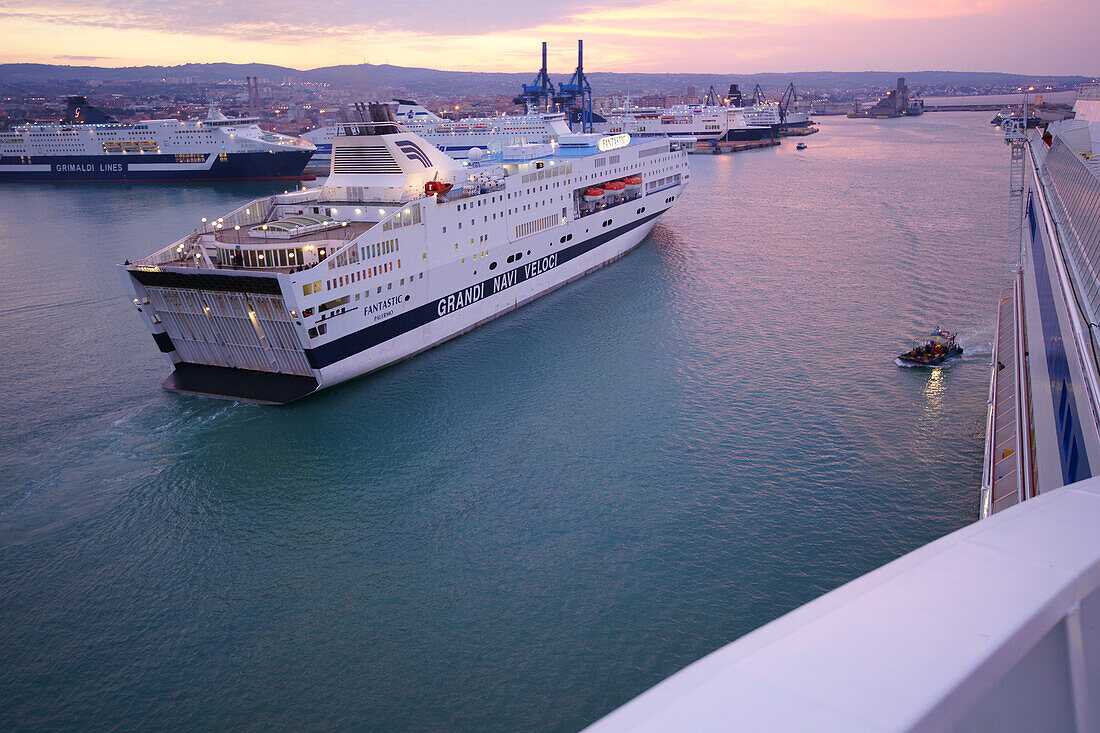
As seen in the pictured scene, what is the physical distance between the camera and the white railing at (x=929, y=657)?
1.36m

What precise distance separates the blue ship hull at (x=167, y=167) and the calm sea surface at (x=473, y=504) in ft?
124

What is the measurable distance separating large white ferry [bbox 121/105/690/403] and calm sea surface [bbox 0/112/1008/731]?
2.94 feet

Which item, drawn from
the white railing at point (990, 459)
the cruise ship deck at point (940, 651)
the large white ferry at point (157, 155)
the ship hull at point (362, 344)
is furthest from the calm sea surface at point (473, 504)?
the large white ferry at point (157, 155)

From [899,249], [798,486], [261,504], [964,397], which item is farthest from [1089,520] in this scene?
[899,249]

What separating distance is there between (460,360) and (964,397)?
1110cm

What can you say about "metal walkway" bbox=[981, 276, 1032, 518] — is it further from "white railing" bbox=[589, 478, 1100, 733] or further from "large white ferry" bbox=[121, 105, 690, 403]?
"large white ferry" bbox=[121, 105, 690, 403]

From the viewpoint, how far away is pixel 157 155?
5634 cm

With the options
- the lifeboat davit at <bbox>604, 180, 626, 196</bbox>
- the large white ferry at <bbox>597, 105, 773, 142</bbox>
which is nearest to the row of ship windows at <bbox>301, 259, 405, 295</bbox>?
the lifeboat davit at <bbox>604, 180, 626, 196</bbox>

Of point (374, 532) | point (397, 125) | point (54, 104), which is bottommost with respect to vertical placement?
point (374, 532)

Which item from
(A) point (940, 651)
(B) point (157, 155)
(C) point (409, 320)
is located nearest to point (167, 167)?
(B) point (157, 155)

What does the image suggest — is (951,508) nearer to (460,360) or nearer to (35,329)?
(460,360)

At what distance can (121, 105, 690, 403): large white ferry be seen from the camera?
15109 millimetres

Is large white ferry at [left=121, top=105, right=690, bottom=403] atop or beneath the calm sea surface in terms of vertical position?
atop

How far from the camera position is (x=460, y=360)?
17438mm
